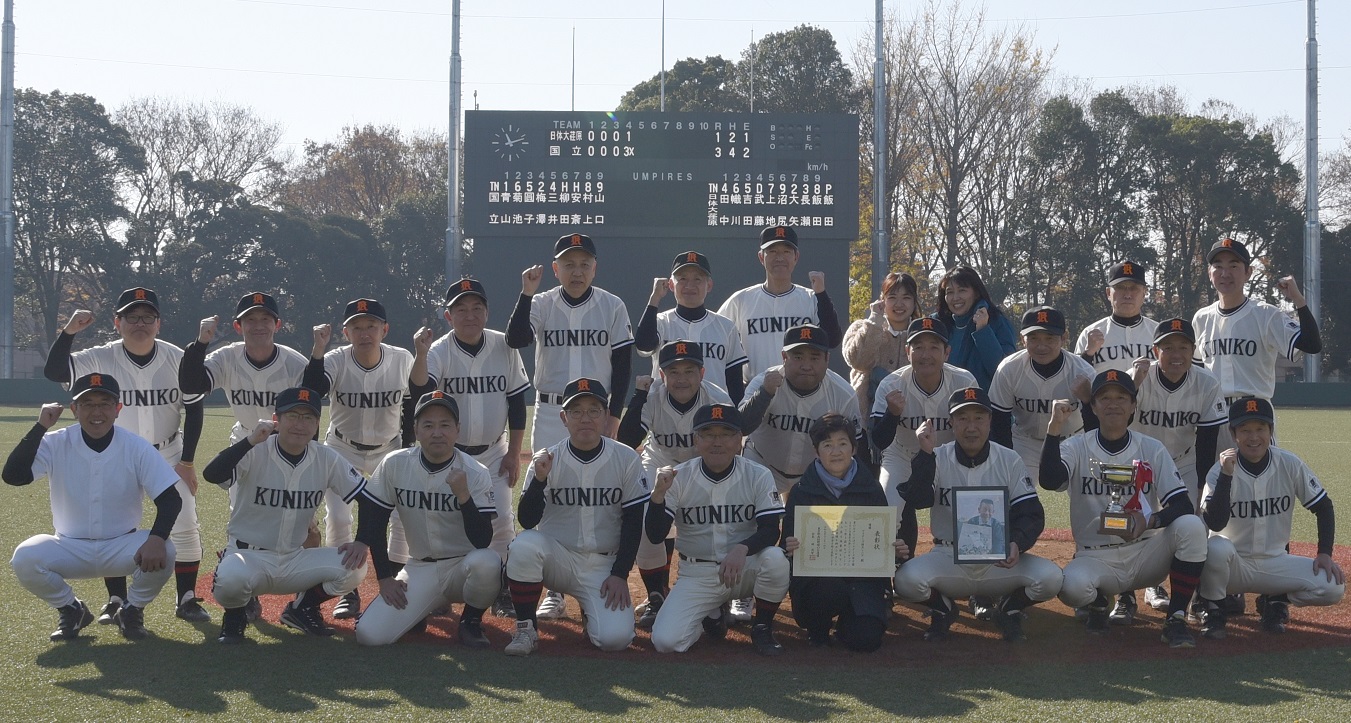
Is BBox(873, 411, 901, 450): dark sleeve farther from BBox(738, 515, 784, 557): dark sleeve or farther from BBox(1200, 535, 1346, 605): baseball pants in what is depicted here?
BBox(1200, 535, 1346, 605): baseball pants

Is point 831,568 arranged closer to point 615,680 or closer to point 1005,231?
point 615,680

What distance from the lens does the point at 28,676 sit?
468cm

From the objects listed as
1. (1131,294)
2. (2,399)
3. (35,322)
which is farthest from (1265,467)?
(35,322)

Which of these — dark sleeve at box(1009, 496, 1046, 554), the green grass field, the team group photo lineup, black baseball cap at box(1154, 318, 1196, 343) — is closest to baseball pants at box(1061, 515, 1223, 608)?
the team group photo lineup

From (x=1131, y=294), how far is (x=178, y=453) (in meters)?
5.23

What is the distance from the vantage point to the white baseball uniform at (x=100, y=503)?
17.7 ft

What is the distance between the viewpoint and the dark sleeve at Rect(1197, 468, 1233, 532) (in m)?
5.48

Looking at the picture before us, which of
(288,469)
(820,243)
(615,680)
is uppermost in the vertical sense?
(820,243)

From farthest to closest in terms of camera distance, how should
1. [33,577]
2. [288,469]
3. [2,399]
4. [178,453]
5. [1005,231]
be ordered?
[1005,231] → [2,399] → [178,453] → [288,469] → [33,577]

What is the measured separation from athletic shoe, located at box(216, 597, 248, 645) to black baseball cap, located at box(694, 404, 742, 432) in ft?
7.33

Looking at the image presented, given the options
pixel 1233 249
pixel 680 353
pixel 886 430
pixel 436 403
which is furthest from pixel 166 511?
pixel 1233 249

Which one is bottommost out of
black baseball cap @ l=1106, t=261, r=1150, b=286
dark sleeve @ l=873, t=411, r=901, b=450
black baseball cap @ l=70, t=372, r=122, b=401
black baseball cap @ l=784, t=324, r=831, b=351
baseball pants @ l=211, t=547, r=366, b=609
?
baseball pants @ l=211, t=547, r=366, b=609

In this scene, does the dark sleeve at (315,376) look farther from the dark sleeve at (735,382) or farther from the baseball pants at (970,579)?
the baseball pants at (970,579)

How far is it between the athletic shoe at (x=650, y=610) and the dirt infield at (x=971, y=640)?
0.21m
